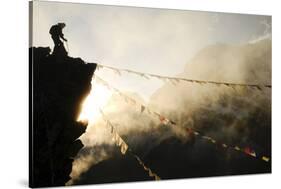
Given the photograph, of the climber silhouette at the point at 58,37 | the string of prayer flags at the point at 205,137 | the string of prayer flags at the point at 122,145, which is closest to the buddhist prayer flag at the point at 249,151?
the string of prayer flags at the point at 205,137

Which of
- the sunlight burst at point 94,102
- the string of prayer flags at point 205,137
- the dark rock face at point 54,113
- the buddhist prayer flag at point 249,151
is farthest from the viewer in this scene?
the buddhist prayer flag at point 249,151

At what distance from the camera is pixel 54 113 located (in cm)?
542

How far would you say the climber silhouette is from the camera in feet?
17.8

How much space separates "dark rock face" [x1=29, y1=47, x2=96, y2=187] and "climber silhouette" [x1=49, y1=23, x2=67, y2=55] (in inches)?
2.2

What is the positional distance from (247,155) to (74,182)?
1.84m

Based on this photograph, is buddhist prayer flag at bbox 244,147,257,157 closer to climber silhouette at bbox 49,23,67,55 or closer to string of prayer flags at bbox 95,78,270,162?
string of prayer flags at bbox 95,78,270,162

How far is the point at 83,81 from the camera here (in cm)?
557

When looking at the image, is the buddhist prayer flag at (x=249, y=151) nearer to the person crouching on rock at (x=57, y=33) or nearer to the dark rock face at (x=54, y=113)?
the dark rock face at (x=54, y=113)

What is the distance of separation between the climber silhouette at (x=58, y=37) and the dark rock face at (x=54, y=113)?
0.18 feet

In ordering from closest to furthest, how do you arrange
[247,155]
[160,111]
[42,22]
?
[42,22], [160,111], [247,155]

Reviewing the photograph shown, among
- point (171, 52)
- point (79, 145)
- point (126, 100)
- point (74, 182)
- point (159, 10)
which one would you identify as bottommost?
point (74, 182)

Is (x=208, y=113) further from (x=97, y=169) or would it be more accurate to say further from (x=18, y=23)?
(x=18, y=23)

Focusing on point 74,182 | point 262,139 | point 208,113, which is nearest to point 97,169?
point 74,182

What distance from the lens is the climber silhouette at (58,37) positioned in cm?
543
